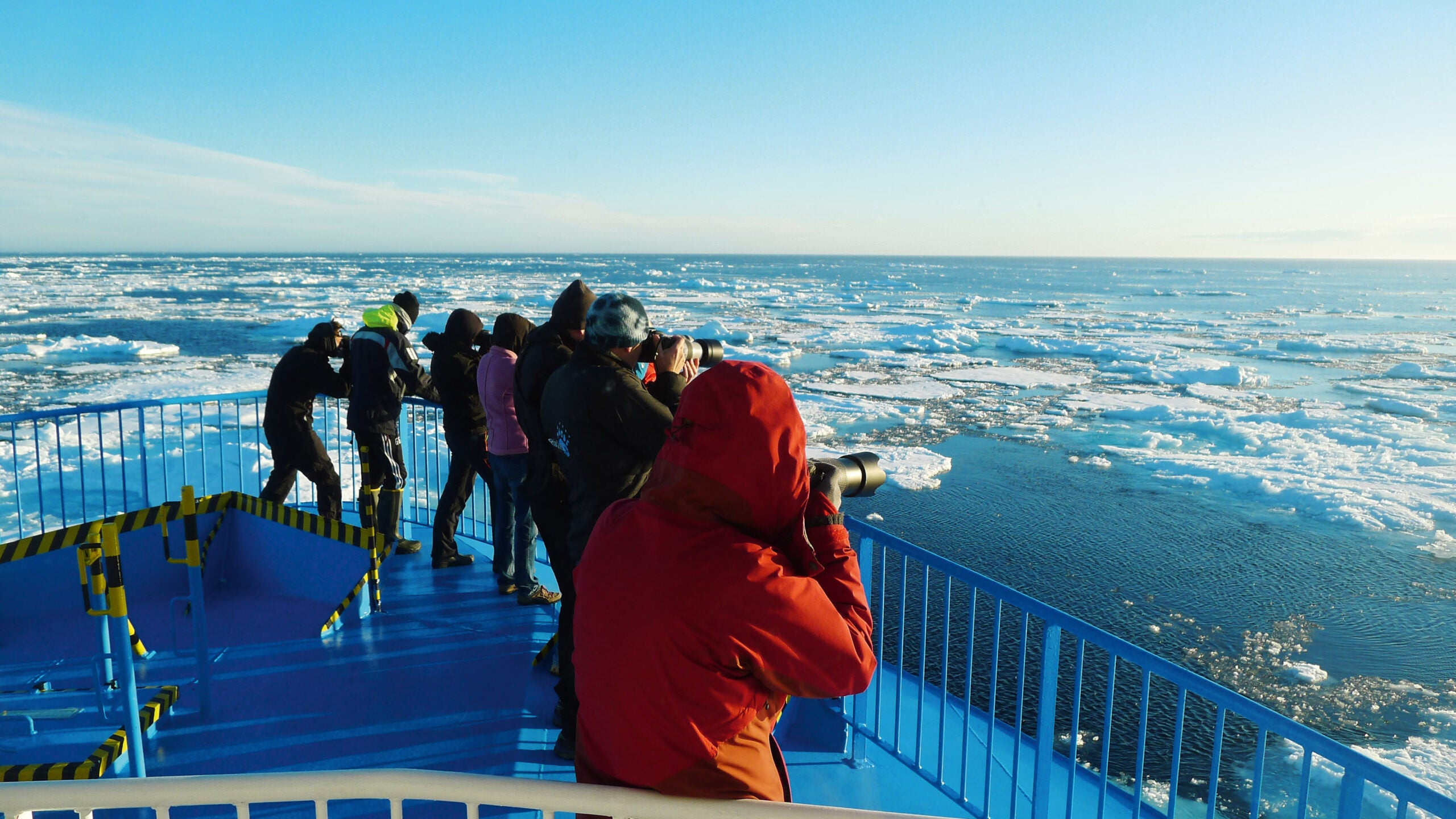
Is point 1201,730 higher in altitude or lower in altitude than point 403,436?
lower

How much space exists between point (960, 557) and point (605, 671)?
8.44m

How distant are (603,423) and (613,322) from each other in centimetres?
35

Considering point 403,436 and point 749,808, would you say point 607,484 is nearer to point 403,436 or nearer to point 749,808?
point 749,808

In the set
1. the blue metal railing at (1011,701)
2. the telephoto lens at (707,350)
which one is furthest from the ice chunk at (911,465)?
the telephoto lens at (707,350)

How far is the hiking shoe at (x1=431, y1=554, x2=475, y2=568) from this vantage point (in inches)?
214

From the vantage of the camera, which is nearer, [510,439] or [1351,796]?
[1351,796]

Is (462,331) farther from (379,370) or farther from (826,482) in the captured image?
(826,482)

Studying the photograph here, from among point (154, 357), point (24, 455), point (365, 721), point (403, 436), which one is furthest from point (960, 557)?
point (154, 357)

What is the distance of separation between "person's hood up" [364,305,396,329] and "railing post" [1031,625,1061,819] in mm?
4153

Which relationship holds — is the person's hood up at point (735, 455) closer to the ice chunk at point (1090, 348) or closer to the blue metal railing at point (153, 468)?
the blue metal railing at point (153, 468)

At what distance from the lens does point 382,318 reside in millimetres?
5207

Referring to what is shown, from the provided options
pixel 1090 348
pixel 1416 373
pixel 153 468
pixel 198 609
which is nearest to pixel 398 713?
pixel 198 609

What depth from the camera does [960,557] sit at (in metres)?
9.36

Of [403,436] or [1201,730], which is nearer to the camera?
[1201,730]
